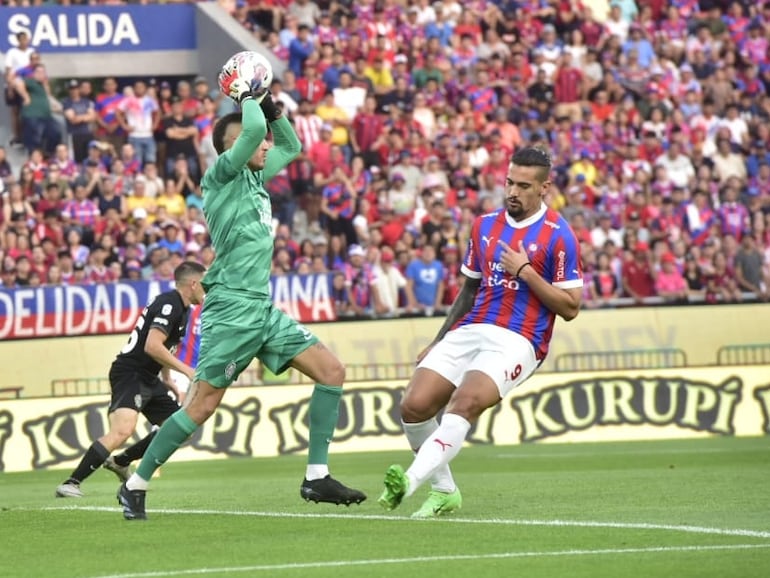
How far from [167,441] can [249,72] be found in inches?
89.4

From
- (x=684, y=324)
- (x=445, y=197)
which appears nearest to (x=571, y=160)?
(x=445, y=197)

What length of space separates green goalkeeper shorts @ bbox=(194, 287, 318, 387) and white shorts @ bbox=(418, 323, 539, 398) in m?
0.82

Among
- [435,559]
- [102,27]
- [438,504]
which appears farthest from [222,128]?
[102,27]

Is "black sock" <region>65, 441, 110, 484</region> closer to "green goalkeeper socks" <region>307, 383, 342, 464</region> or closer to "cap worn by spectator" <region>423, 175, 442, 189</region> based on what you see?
"green goalkeeper socks" <region>307, 383, 342, 464</region>

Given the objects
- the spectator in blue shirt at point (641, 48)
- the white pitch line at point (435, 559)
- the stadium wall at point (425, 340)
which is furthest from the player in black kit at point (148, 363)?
the spectator in blue shirt at point (641, 48)

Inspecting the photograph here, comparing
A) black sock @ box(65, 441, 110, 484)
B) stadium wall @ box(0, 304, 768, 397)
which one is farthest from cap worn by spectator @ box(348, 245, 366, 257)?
black sock @ box(65, 441, 110, 484)

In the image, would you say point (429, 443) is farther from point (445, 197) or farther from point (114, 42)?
point (114, 42)

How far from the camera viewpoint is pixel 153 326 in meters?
14.7

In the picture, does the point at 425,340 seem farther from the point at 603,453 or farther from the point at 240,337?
the point at 240,337

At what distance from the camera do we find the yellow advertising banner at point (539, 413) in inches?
837

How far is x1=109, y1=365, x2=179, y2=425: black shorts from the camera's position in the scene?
14.9m

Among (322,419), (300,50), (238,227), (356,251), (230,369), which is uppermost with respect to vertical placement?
(300,50)

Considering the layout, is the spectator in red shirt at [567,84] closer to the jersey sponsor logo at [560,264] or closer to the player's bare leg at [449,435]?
the jersey sponsor logo at [560,264]

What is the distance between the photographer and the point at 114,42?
1153 inches
